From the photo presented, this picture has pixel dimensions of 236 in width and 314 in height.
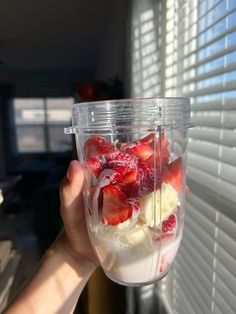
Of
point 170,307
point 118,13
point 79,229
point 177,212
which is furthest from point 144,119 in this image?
point 118,13

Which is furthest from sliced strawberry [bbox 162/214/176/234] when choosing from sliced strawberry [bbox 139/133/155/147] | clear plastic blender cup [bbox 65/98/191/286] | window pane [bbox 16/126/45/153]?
window pane [bbox 16/126/45/153]

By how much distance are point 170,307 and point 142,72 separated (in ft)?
2.99

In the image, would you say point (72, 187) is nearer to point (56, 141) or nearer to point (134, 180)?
point (134, 180)

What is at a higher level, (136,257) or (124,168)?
(124,168)

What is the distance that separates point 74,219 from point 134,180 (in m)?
0.19

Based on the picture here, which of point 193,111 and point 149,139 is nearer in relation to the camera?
point 149,139

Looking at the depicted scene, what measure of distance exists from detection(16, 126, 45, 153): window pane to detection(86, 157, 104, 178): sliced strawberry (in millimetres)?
6137

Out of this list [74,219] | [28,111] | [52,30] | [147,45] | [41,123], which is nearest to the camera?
[74,219]

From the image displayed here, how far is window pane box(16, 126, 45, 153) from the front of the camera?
6.39 m

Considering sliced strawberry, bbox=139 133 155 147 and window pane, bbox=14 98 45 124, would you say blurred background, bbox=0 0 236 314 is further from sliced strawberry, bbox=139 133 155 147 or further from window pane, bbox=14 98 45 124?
window pane, bbox=14 98 45 124

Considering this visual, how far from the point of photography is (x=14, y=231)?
3.42 meters

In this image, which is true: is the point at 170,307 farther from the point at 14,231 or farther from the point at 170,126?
the point at 14,231

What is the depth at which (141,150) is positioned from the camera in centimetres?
47

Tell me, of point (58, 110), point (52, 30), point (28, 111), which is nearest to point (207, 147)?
point (52, 30)
